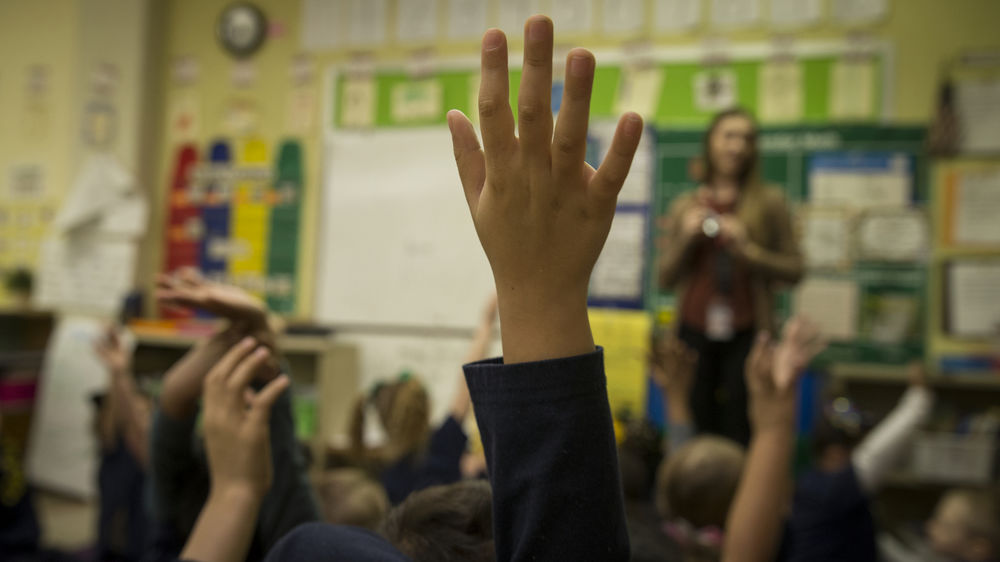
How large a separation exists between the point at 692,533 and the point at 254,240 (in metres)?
3.21

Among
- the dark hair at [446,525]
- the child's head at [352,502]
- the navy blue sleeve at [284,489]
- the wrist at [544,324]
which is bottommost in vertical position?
the child's head at [352,502]

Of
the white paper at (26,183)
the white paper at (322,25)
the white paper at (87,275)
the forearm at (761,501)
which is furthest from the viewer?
the white paper at (26,183)

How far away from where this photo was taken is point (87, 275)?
4.09 m

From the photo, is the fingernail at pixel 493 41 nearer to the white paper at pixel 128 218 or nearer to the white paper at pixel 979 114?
the white paper at pixel 979 114

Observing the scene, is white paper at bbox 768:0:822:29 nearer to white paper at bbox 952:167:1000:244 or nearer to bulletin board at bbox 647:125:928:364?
bulletin board at bbox 647:125:928:364

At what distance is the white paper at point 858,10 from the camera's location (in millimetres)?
3164

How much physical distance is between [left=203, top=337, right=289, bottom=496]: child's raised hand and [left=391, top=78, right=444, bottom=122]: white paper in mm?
3102

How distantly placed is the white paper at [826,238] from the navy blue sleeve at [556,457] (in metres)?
2.98

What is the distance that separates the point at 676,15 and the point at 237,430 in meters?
3.17

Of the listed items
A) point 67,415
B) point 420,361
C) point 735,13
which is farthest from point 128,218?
point 735,13

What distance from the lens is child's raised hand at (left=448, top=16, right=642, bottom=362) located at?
1.47 ft

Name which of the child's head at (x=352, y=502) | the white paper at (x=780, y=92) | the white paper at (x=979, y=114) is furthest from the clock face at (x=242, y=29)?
the white paper at (x=979, y=114)

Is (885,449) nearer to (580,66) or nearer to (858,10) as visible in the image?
(858,10)

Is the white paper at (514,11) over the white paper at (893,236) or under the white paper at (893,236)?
over
